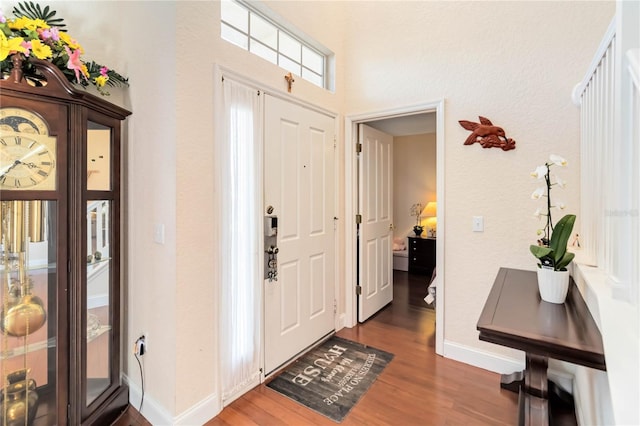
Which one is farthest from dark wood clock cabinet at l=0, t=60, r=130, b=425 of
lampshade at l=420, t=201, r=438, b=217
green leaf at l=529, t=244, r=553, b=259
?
lampshade at l=420, t=201, r=438, b=217

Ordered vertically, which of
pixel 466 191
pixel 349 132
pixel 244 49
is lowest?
pixel 466 191

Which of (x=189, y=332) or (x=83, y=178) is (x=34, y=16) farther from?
(x=189, y=332)

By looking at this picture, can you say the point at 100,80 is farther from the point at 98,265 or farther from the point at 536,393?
the point at 536,393

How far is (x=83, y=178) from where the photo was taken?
1.59m

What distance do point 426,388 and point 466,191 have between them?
Result: 150cm

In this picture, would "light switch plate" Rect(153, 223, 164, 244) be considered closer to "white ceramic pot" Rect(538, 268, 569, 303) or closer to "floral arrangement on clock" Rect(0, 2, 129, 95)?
"floral arrangement on clock" Rect(0, 2, 129, 95)

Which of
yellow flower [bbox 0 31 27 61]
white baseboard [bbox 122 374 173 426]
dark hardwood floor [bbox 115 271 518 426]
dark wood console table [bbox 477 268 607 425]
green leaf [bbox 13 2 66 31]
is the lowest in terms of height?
dark hardwood floor [bbox 115 271 518 426]

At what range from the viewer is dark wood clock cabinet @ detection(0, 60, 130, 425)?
4.62 feet

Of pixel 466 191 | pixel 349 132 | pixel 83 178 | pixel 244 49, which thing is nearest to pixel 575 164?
pixel 466 191

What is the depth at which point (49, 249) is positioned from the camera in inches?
59.9

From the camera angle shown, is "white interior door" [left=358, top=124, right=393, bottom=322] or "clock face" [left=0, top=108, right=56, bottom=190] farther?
"white interior door" [left=358, top=124, right=393, bottom=322]

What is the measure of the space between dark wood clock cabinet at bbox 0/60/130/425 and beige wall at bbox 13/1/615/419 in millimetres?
284

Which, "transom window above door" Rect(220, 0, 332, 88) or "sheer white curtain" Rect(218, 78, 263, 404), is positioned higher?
"transom window above door" Rect(220, 0, 332, 88)

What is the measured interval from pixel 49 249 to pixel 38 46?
101cm
